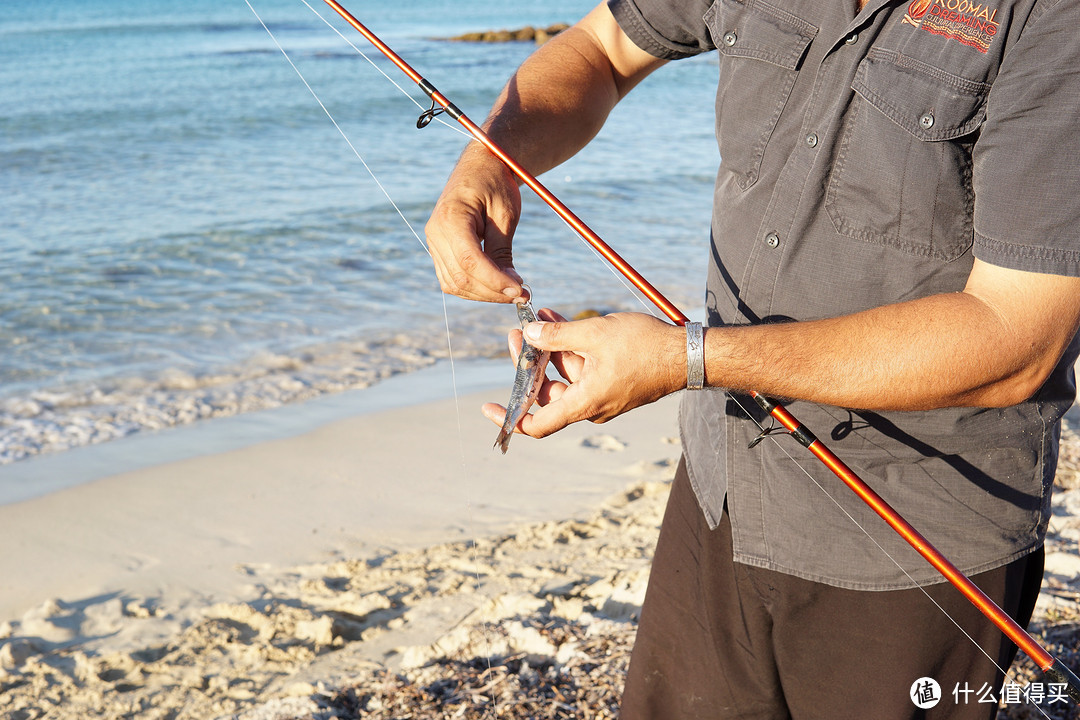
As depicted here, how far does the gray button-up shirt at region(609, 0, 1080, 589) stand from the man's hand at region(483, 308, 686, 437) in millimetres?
342

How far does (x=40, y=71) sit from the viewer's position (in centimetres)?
1856

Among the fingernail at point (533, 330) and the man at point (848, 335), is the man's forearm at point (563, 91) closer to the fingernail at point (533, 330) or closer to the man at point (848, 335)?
the man at point (848, 335)

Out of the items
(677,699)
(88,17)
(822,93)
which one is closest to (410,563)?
(677,699)

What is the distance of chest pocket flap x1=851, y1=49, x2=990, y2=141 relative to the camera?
142 centimetres

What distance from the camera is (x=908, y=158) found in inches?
57.6

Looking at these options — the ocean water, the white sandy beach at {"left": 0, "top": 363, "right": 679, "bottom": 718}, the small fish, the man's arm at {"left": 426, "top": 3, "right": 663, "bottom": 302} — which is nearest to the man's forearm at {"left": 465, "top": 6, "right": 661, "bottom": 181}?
the man's arm at {"left": 426, "top": 3, "right": 663, "bottom": 302}

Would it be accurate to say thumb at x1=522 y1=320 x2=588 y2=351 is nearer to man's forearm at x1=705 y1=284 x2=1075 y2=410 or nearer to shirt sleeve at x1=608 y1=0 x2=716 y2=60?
man's forearm at x1=705 y1=284 x2=1075 y2=410

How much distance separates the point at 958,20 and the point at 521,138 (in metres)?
0.89

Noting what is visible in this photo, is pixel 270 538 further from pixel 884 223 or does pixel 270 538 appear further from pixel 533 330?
pixel 884 223

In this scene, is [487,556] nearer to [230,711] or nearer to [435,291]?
[230,711]

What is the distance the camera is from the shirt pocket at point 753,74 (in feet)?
5.36

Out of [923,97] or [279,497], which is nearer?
[923,97]

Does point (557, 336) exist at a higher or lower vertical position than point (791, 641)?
higher

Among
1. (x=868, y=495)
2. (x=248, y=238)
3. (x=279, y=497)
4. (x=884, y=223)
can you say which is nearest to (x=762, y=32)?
(x=884, y=223)
